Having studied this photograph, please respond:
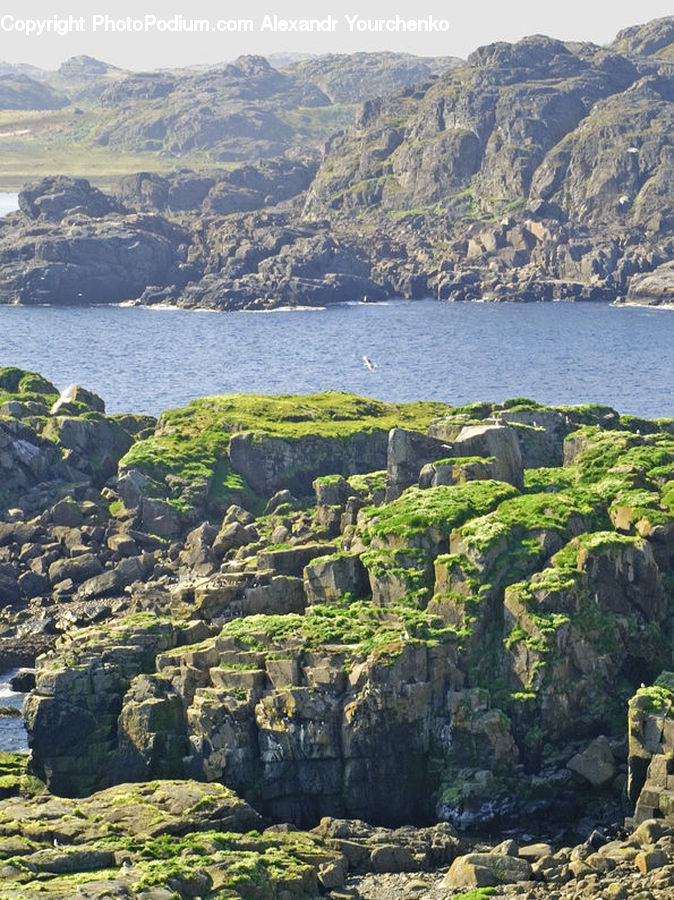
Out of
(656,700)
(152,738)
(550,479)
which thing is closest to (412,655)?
(656,700)

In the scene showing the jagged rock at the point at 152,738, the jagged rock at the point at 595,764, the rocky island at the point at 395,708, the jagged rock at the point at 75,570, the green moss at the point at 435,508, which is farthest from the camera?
the jagged rock at the point at 75,570

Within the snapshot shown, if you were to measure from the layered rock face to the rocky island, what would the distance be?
13cm

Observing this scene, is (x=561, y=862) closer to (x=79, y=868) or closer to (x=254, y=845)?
(x=254, y=845)

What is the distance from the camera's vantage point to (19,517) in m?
123

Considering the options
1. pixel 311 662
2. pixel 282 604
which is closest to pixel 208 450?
pixel 282 604

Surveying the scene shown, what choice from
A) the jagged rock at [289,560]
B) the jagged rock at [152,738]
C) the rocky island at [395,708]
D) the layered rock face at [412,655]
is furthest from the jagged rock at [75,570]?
the jagged rock at [152,738]

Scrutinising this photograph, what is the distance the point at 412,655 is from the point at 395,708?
8.83 feet

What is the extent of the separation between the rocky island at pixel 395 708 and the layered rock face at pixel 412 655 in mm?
126

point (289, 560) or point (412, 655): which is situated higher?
point (289, 560)

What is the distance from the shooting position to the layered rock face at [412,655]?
76.6 metres

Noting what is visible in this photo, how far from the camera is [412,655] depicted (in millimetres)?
78562

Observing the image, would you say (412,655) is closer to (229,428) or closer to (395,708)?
(395,708)

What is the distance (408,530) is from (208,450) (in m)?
46.9

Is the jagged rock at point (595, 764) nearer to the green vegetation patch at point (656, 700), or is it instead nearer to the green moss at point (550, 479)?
the green vegetation patch at point (656, 700)
